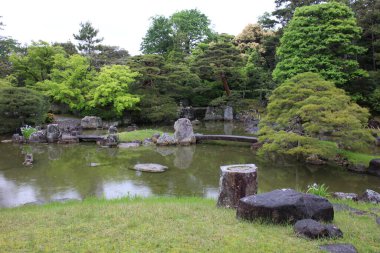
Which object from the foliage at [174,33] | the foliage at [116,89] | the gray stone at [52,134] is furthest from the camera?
the foliage at [174,33]

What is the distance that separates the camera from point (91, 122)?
2627cm

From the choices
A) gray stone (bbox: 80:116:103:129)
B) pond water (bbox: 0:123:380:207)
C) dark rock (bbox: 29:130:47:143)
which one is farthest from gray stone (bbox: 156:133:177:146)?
gray stone (bbox: 80:116:103:129)

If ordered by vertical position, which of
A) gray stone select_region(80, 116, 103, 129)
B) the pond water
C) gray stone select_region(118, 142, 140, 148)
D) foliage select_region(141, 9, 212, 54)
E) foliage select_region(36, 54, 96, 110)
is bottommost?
the pond water

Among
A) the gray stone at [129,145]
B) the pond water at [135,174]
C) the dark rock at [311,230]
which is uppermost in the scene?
the dark rock at [311,230]

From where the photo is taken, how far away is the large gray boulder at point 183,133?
1909 centimetres

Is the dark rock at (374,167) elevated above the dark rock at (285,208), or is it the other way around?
the dark rock at (285,208)

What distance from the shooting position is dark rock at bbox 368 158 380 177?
12.2m

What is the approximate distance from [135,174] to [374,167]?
29.0ft

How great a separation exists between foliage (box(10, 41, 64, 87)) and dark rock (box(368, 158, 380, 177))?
25.6m

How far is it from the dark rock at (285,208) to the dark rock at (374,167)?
28.0ft

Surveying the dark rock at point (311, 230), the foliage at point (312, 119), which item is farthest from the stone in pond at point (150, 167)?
the dark rock at point (311, 230)

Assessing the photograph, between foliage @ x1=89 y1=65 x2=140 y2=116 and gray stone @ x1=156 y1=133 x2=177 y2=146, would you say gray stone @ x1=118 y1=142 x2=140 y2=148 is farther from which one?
foliage @ x1=89 y1=65 x2=140 y2=116

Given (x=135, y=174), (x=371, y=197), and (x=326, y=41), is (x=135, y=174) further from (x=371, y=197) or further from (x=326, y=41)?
(x=326, y=41)

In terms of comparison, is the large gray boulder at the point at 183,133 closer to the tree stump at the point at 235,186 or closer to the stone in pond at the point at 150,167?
the stone in pond at the point at 150,167
